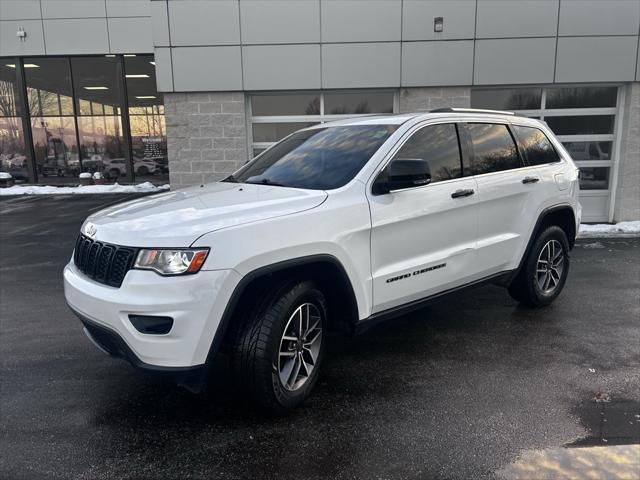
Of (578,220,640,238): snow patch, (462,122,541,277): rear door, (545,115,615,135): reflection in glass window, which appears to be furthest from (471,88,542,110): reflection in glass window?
(462,122,541,277): rear door

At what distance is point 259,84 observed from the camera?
10.3 metres

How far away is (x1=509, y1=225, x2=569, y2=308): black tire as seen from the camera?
16.7 ft

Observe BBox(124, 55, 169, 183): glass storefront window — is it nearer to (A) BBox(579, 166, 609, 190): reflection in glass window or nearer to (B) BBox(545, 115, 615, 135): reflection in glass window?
(B) BBox(545, 115, 615, 135): reflection in glass window

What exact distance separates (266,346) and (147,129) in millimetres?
20758

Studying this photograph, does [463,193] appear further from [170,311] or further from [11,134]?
[11,134]

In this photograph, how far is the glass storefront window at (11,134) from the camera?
21.4 meters

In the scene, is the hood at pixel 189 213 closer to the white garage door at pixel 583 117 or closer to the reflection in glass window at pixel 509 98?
the reflection in glass window at pixel 509 98

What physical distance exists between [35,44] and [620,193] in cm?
2064

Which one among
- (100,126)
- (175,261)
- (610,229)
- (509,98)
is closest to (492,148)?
(175,261)

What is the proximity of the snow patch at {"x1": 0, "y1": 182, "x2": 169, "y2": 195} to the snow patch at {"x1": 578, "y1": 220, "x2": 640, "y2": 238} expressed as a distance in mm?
15044

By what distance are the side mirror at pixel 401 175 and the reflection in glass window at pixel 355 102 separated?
7362 mm

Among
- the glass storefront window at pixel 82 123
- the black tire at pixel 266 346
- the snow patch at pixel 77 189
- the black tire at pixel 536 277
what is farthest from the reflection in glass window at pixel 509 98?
the glass storefront window at pixel 82 123

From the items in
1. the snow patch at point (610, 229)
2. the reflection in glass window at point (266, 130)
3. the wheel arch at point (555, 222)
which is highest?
the reflection in glass window at point (266, 130)

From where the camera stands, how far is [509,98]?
10.5m
